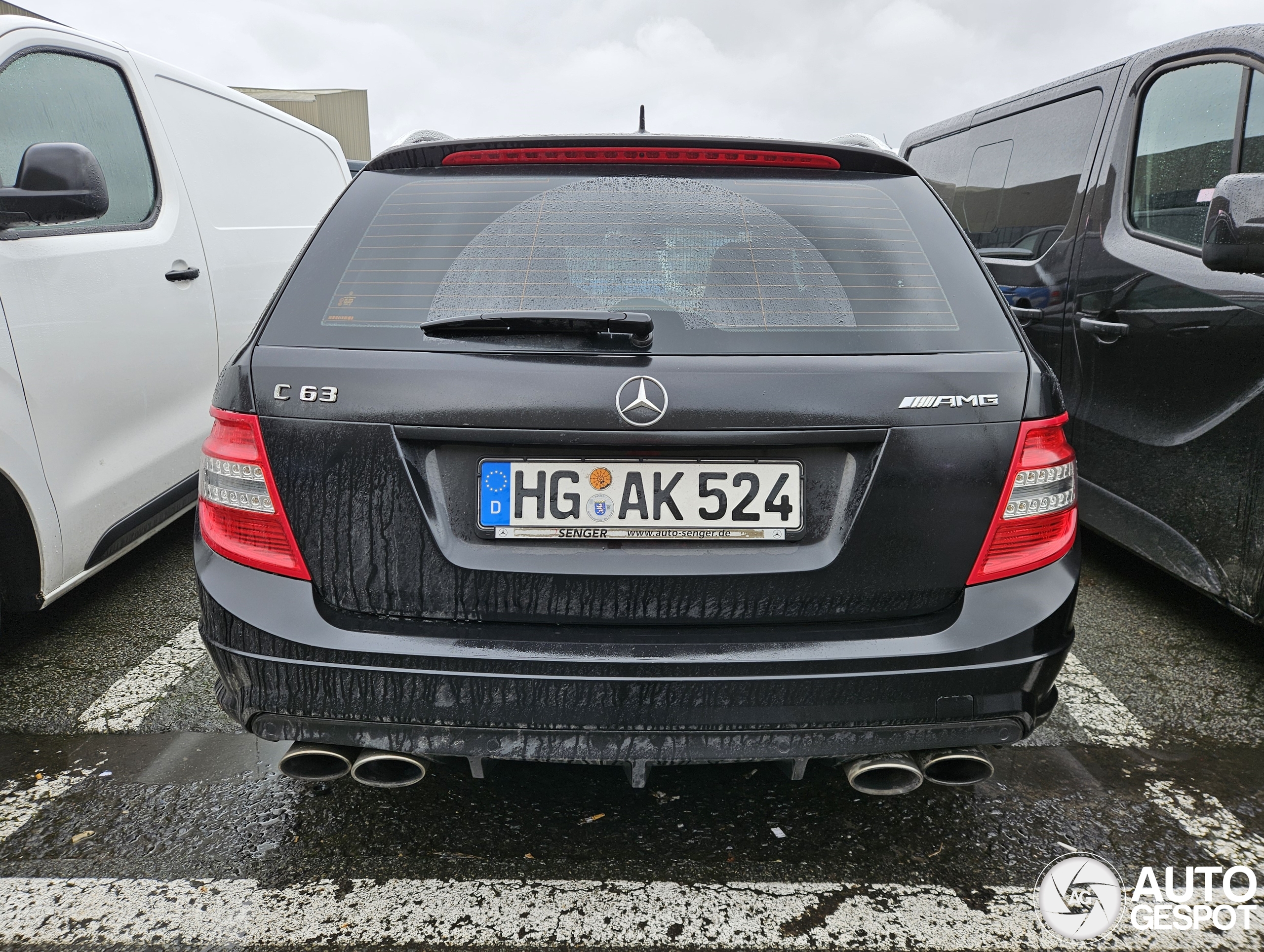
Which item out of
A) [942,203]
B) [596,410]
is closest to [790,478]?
[596,410]

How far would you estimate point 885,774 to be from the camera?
6.21 feet

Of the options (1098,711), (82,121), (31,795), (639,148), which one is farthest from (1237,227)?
(82,121)

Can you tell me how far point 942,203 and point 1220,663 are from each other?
2.11 metres

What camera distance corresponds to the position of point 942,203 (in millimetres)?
2186

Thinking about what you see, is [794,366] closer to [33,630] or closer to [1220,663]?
[1220,663]

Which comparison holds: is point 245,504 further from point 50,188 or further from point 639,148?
point 50,188

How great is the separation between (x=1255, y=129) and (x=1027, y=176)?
1.48 meters

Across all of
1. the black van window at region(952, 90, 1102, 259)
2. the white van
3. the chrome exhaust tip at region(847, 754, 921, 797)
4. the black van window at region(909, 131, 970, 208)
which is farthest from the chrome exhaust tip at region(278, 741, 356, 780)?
the black van window at region(909, 131, 970, 208)

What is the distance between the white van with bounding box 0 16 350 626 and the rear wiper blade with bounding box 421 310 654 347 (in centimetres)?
170

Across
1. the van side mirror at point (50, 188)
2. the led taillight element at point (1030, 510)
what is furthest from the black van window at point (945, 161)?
the van side mirror at point (50, 188)

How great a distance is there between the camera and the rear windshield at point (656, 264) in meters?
1.84

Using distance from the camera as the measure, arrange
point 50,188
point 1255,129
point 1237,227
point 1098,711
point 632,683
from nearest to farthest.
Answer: point 632,683
point 1237,227
point 50,188
point 1098,711
point 1255,129

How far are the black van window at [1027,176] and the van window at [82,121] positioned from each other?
363 cm

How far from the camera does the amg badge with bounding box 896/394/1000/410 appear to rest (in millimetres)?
1748
